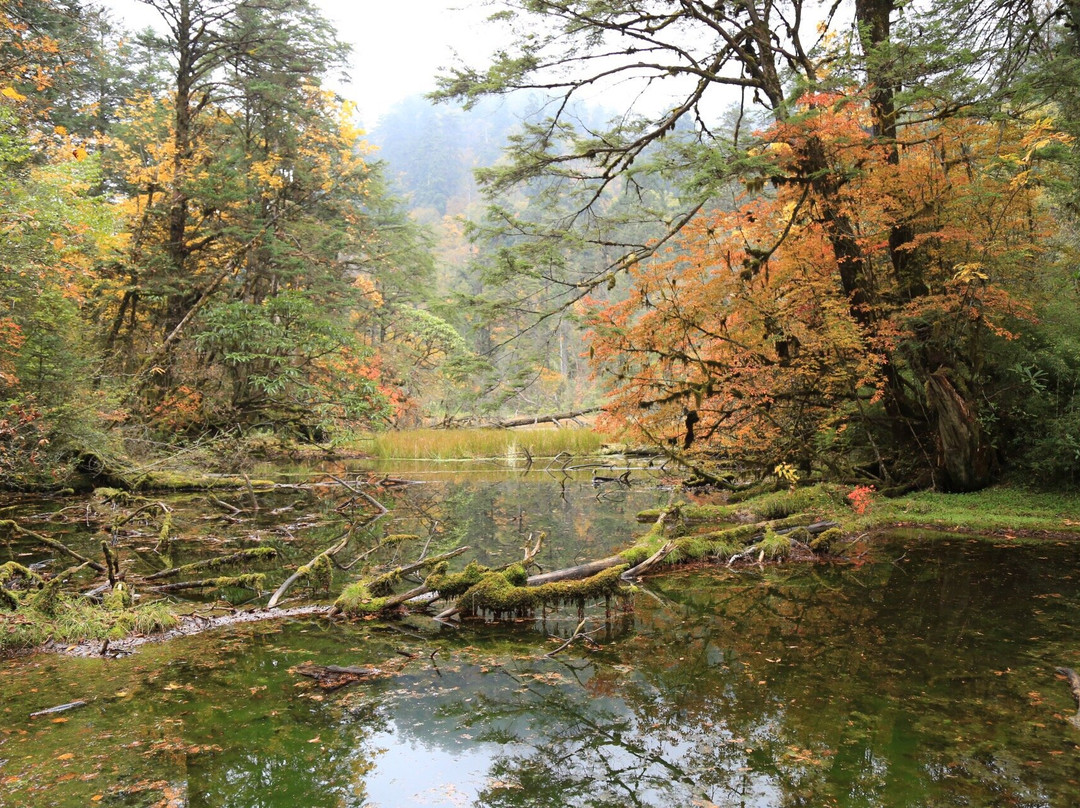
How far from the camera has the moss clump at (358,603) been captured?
14.8 ft

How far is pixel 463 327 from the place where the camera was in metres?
34.5

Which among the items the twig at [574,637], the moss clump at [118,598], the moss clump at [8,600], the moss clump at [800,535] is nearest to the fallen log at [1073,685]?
the twig at [574,637]

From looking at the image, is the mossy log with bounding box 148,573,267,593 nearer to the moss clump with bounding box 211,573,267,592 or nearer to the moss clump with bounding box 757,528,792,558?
the moss clump with bounding box 211,573,267,592

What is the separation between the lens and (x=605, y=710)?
3088 millimetres

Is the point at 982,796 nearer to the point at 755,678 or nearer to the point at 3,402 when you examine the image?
the point at 755,678

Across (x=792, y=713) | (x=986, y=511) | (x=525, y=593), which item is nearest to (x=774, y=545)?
(x=525, y=593)

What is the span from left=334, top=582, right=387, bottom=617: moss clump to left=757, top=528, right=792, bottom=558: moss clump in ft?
12.7

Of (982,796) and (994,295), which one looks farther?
(994,295)

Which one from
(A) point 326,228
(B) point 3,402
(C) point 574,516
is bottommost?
(C) point 574,516

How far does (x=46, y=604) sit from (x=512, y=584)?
316cm

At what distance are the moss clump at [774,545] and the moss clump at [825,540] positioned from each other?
0.33 meters

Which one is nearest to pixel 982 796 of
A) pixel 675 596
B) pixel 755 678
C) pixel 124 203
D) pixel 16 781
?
pixel 755 678

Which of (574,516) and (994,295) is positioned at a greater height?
(994,295)

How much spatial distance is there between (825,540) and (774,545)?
0.61 metres
